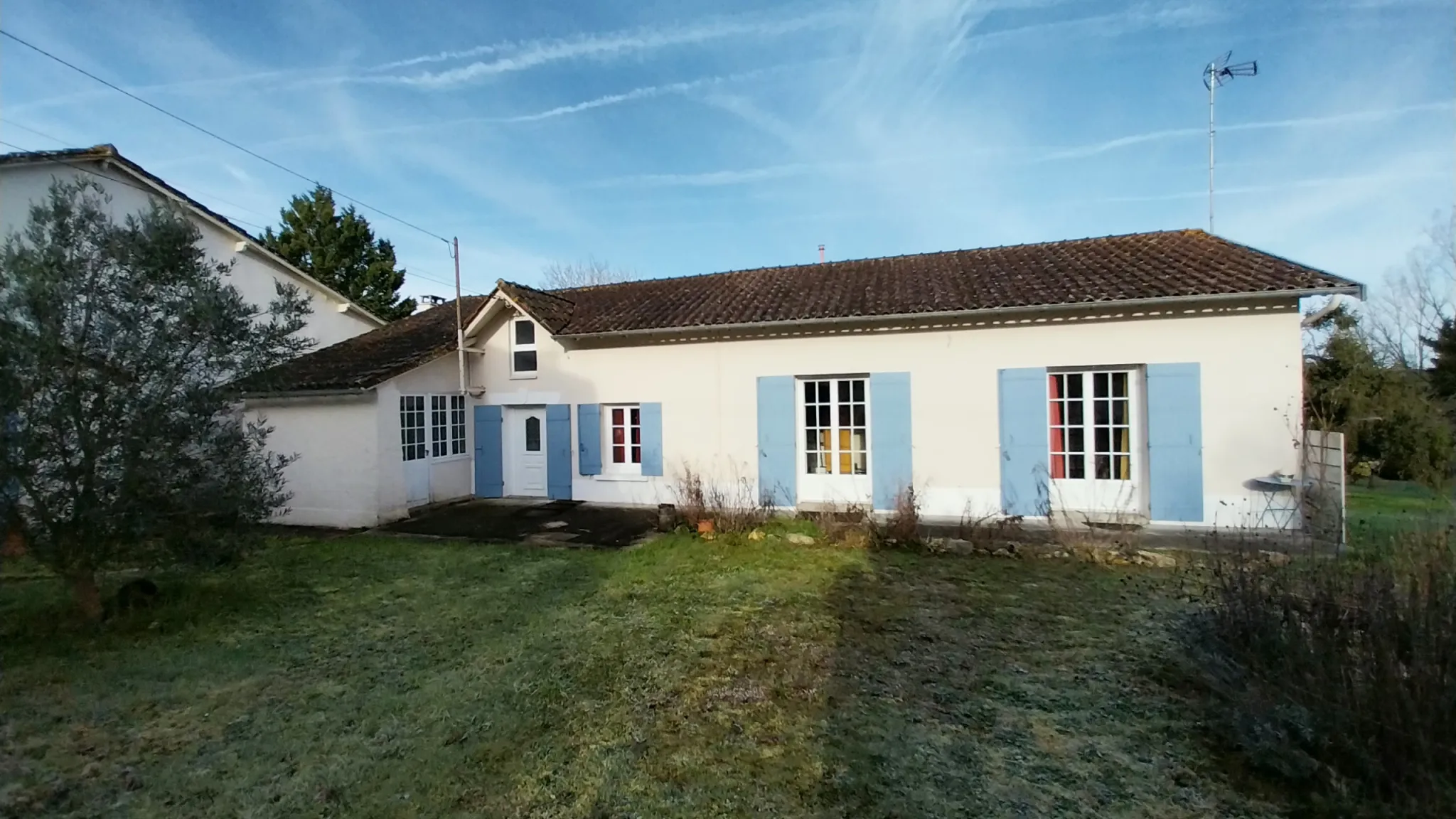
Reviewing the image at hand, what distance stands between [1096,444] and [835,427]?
4001 millimetres

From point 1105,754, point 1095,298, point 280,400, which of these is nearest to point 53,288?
point 280,400

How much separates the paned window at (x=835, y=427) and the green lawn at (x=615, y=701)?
154 inches

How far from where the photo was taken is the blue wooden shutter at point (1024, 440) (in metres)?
10.3

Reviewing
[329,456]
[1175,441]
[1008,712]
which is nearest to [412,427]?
[329,456]

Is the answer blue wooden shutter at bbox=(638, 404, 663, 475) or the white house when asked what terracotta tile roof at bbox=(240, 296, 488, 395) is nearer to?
the white house

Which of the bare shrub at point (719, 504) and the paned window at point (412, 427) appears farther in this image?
the paned window at point (412, 427)

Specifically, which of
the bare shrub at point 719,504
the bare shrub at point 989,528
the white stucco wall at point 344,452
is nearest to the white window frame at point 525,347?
the white stucco wall at point 344,452

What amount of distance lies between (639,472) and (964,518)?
5.94 meters

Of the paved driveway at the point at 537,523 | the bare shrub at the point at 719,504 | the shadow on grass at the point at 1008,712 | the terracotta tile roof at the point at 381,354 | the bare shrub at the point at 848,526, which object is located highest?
the terracotta tile roof at the point at 381,354

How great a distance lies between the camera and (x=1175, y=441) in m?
9.63

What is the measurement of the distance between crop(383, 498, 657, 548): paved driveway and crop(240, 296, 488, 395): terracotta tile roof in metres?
2.68

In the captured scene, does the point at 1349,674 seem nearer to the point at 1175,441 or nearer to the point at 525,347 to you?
the point at 1175,441

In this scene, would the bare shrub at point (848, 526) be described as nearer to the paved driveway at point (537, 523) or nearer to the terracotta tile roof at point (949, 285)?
the paved driveway at point (537, 523)

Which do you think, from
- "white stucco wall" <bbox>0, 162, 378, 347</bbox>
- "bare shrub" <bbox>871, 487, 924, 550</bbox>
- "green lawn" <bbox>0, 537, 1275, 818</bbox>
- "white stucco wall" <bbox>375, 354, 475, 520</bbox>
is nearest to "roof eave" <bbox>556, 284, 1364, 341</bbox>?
"white stucco wall" <bbox>375, 354, 475, 520</bbox>
